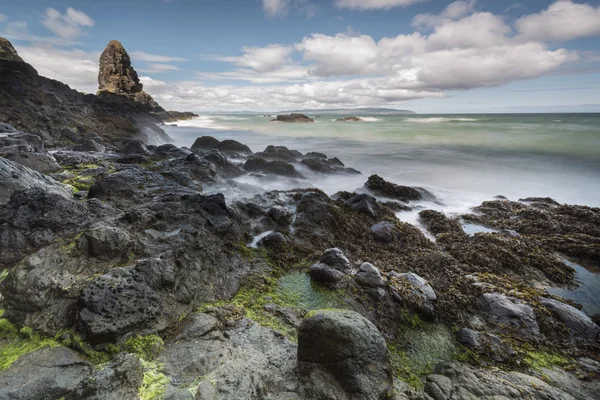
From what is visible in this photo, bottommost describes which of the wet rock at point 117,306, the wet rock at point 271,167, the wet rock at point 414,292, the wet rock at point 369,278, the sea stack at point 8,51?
the wet rock at point 414,292

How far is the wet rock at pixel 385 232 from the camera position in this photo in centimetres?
667

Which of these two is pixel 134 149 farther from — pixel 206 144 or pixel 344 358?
pixel 344 358

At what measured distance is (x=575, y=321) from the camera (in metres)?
4.37

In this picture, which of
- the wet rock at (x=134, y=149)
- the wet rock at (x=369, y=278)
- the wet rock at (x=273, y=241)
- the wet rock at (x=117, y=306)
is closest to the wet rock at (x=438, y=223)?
the wet rock at (x=369, y=278)

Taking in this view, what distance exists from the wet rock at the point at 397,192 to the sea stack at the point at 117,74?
186 feet

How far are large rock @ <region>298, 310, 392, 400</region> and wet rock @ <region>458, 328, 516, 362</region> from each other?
5.35 ft

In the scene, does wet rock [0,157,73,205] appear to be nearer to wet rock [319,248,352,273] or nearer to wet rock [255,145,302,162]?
wet rock [319,248,352,273]

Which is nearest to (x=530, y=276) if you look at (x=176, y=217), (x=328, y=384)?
(x=328, y=384)

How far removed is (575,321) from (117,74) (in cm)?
7072

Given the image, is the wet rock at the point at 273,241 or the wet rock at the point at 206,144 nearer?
the wet rock at the point at 273,241

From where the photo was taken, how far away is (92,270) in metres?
3.73

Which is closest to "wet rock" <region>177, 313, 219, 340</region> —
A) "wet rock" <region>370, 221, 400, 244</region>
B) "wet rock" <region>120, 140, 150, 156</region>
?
"wet rock" <region>370, 221, 400, 244</region>

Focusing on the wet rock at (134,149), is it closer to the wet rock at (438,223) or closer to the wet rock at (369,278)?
the wet rock at (369,278)

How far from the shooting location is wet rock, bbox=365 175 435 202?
10.8 m
